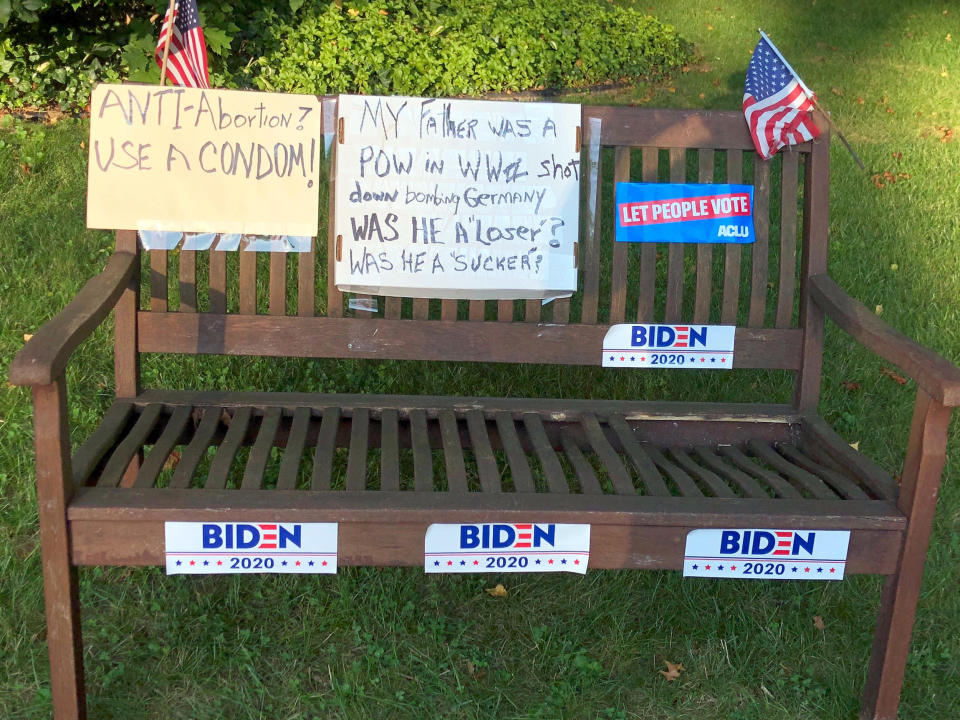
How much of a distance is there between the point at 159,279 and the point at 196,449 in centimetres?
56

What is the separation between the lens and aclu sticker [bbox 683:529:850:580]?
2168 mm

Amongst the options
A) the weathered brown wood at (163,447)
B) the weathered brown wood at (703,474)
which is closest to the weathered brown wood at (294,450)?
the weathered brown wood at (163,447)

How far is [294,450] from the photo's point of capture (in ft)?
7.84

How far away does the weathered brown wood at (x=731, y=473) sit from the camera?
228 centimetres

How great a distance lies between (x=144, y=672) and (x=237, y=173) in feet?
4.45

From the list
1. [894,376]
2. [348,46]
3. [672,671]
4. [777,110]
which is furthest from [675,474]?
[348,46]

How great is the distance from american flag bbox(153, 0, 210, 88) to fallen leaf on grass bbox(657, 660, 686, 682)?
2.11 metres

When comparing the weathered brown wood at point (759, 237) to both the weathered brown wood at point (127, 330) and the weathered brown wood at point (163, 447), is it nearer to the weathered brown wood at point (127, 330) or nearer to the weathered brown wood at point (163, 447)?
A: the weathered brown wood at point (163, 447)

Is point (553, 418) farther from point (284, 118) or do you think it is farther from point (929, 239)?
point (929, 239)

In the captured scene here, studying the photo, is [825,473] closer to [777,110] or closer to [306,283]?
[777,110]

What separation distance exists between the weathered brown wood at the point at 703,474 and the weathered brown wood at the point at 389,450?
0.76m

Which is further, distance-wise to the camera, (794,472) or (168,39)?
(168,39)

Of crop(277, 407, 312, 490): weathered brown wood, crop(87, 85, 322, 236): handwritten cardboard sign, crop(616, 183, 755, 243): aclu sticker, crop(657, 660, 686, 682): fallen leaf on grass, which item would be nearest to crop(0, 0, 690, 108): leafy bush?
crop(87, 85, 322, 236): handwritten cardboard sign

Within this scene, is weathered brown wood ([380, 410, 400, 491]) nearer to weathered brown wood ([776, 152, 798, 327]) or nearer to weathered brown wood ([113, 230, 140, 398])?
weathered brown wood ([113, 230, 140, 398])
